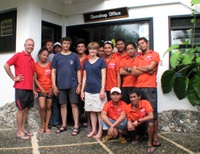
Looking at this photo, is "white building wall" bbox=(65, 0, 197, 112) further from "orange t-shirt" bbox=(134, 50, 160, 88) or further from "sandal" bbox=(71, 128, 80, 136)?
"sandal" bbox=(71, 128, 80, 136)

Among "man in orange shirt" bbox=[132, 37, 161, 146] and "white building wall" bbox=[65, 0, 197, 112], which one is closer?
"man in orange shirt" bbox=[132, 37, 161, 146]

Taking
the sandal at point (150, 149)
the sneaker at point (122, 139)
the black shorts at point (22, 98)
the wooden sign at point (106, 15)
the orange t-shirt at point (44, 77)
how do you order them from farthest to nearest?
the wooden sign at point (106, 15), the orange t-shirt at point (44, 77), the black shorts at point (22, 98), the sneaker at point (122, 139), the sandal at point (150, 149)

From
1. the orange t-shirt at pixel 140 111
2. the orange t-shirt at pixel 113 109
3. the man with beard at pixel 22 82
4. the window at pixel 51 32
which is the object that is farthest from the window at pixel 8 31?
the orange t-shirt at pixel 140 111

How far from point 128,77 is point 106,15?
208 cm

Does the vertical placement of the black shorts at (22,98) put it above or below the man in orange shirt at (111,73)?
below

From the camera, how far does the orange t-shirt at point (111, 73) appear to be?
4531 millimetres

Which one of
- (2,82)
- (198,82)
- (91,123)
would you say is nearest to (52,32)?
(2,82)

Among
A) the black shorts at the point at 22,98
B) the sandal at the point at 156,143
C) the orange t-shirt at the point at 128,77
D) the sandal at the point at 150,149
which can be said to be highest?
the orange t-shirt at the point at 128,77

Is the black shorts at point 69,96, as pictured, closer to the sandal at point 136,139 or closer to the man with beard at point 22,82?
the man with beard at point 22,82

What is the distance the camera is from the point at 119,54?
15.7 ft

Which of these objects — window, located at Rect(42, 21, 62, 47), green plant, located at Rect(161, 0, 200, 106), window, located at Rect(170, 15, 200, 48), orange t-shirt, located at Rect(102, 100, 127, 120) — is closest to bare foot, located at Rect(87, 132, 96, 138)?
orange t-shirt, located at Rect(102, 100, 127, 120)

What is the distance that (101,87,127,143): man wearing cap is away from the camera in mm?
3949

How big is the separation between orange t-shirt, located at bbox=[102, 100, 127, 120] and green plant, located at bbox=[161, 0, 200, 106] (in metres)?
1.28

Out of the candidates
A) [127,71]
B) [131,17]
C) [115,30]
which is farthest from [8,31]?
[127,71]
